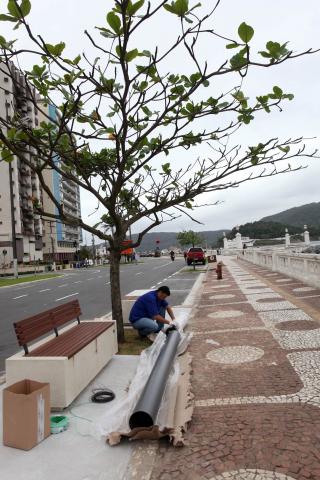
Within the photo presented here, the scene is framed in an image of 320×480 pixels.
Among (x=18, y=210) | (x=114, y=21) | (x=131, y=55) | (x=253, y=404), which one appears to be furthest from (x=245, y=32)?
(x=18, y=210)

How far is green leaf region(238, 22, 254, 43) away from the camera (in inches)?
128

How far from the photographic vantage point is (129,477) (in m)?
3.31

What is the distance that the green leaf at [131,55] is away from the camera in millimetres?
4135

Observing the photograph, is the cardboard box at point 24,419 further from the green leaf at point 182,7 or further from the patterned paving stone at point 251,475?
the green leaf at point 182,7

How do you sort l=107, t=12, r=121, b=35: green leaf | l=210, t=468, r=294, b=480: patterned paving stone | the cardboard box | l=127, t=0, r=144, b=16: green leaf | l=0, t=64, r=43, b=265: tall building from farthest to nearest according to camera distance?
1. l=0, t=64, r=43, b=265: tall building
2. the cardboard box
3. l=107, t=12, r=121, b=35: green leaf
4. l=127, t=0, r=144, b=16: green leaf
5. l=210, t=468, r=294, b=480: patterned paving stone

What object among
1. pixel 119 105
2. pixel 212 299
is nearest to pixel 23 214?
pixel 212 299

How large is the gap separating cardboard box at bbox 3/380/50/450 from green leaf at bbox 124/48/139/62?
3.38 m

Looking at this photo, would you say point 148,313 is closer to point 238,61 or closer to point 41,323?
point 41,323

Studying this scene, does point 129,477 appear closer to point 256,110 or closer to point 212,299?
point 256,110

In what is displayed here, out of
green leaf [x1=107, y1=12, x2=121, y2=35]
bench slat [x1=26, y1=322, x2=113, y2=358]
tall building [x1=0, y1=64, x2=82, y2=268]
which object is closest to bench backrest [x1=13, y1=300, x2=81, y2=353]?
bench slat [x1=26, y1=322, x2=113, y2=358]

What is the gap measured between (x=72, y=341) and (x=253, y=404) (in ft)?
8.10

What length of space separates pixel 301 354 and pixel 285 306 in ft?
15.8

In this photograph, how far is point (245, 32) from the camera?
129 inches

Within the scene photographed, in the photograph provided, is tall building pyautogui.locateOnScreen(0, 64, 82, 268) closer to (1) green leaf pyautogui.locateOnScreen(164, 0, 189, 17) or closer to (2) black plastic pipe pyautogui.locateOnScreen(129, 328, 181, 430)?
(2) black plastic pipe pyautogui.locateOnScreen(129, 328, 181, 430)
